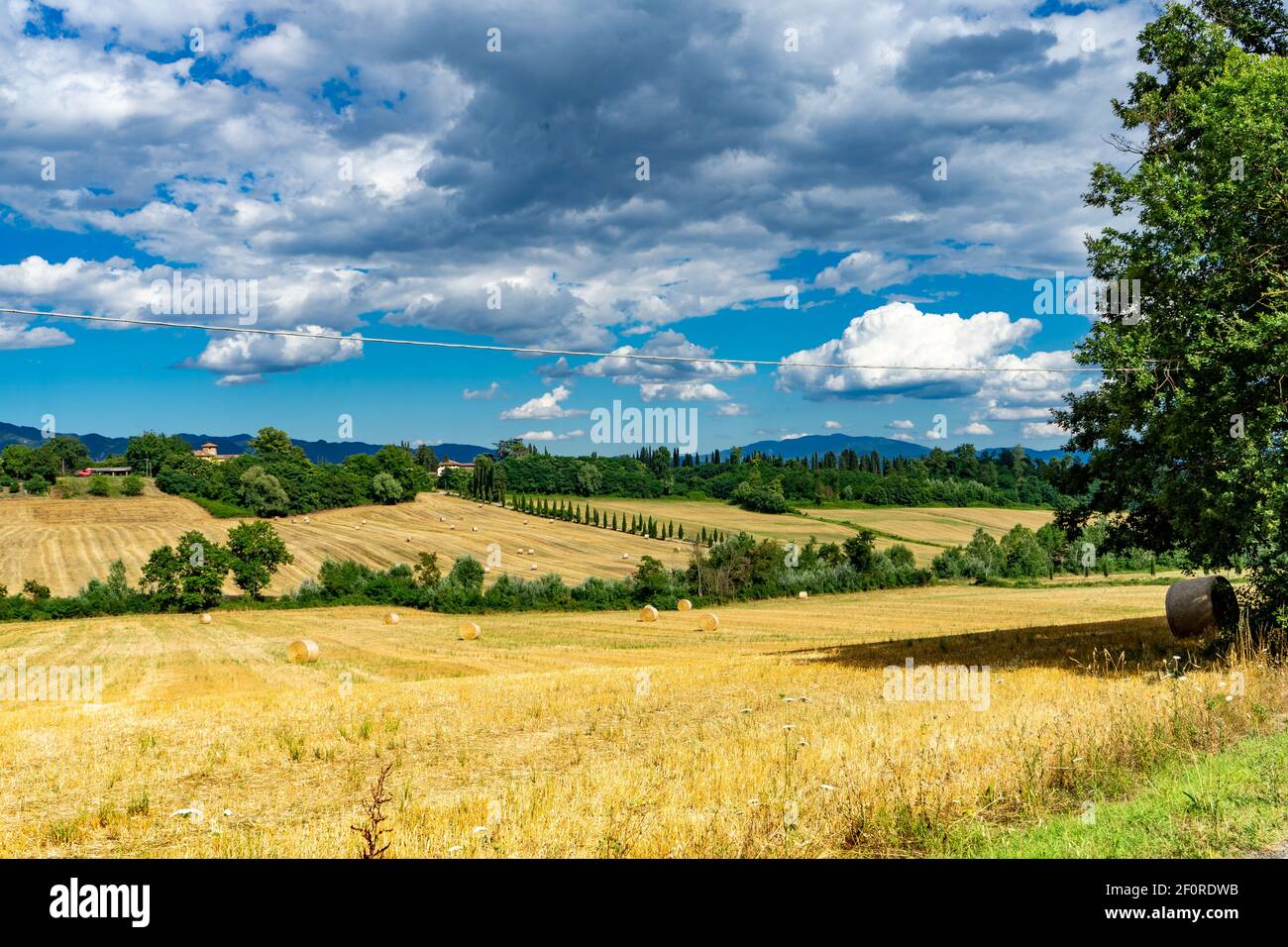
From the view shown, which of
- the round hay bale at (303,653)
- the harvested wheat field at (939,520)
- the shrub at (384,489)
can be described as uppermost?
the shrub at (384,489)

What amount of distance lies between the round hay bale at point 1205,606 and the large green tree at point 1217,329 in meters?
1.05

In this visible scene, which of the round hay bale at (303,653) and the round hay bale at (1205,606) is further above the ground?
the round hay bale at (1205,606)

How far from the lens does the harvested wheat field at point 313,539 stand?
76.8 m

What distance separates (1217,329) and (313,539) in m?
91.7

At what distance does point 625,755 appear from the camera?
1269 centimetres

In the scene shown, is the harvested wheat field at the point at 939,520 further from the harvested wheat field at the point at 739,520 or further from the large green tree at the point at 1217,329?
the large green tree at the point at 1217,329

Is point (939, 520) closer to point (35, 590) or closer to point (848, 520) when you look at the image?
point (848, 520)

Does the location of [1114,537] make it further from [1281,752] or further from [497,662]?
[497,662]

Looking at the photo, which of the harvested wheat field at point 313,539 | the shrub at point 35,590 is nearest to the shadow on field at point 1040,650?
the harvested wheat field at point 313,539

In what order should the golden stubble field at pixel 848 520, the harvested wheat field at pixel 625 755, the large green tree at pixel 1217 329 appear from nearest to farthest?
the harvested wheat field at pixel 625 755 < the large green tree at pixel 1217 329 < the golden stubble field at pixel 848 520

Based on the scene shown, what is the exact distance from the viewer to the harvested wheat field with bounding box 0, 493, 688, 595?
76.8 meters

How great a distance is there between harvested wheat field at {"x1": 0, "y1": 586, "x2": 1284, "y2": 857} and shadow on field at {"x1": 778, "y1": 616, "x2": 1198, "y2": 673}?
0.69 feet
